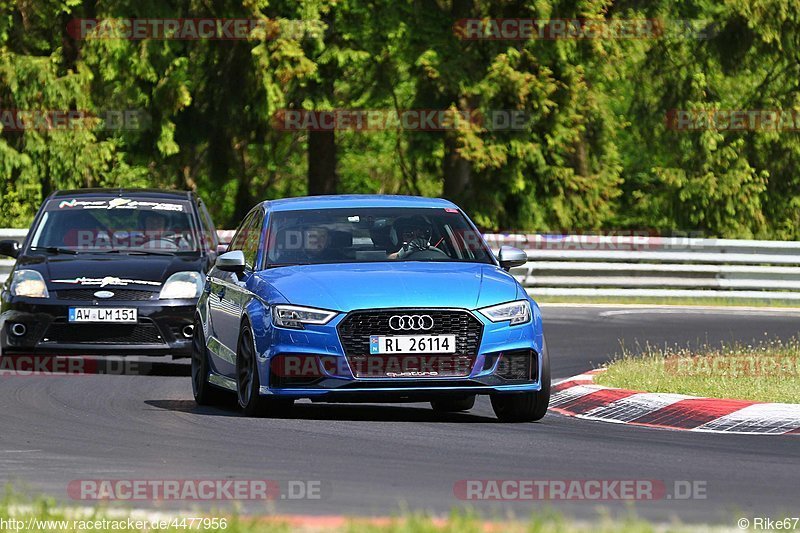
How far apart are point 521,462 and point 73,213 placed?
9.01 metres

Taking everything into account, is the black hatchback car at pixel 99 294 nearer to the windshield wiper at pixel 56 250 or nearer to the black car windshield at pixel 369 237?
the windshield wiper at pixel 56 250

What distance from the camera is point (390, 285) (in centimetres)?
1153

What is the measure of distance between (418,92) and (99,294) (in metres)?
20.9

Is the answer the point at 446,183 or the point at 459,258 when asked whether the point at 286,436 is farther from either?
the point at 446,183

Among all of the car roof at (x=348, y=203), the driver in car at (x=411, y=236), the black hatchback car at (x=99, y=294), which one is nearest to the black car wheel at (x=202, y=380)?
the car roof at (x=348, y=203)

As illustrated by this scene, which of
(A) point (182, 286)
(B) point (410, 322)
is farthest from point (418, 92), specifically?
(B) point (410, 322)

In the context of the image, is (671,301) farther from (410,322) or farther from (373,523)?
(373,523)

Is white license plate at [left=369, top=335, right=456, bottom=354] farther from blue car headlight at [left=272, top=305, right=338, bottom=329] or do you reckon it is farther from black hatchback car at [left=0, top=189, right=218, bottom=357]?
black hatchback car at [left=0, top=189, right=218, bottom=357]

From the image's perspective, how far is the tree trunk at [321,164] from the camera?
36719mm

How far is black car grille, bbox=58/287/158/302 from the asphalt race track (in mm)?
1694

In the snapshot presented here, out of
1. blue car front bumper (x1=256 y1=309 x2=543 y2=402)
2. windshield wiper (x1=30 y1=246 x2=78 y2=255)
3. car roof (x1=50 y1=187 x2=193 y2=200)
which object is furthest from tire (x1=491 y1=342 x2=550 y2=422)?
car roof (x1=50 y1=187 x2=193 y2=200)

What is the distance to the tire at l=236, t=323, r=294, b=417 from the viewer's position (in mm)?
11844

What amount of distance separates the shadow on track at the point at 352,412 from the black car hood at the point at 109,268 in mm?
2731

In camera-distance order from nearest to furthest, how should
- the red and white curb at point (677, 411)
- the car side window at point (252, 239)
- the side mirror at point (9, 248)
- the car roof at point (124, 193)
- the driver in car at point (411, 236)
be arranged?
the red and white curb at point (677, 411) → the driver in car at point (411, 236) → the car side window at point (252, 239) → the side mirror at point (9, 248) → the car roof at point (124, 193)
